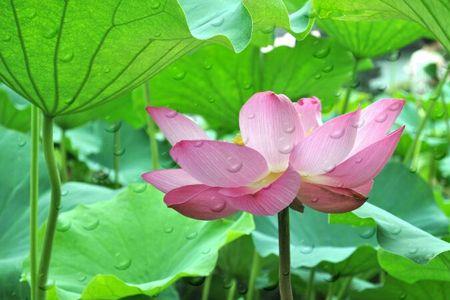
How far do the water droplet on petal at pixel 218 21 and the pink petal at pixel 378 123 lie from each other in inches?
4.4

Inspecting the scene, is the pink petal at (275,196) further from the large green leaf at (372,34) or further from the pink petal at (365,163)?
the large green leaf at (372,34)

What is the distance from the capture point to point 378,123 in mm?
516

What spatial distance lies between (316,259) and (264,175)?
0.33 m

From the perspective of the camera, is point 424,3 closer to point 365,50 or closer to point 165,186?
point 165,186

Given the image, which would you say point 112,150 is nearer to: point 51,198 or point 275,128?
point 51,198

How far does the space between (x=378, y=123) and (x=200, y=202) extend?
0.40 ft

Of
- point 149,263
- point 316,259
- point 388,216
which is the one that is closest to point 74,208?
point 149,263

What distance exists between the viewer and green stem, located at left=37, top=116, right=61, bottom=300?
60 cm

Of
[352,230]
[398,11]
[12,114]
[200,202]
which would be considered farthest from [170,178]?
[12,114]

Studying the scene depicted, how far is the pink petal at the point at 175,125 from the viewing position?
0.54m

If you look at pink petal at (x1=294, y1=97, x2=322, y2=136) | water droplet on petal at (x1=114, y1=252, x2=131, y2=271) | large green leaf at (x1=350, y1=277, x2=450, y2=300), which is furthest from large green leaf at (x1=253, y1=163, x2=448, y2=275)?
pink petal at (x1=294, y1=97, x2=322, y2=136)

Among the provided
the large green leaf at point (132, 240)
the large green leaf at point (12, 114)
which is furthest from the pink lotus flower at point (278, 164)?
the large green leaf at point (12, 114)

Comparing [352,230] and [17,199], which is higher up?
[17,199]

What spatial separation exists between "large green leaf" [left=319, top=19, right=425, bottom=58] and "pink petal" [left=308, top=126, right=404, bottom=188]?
468 millimetres
